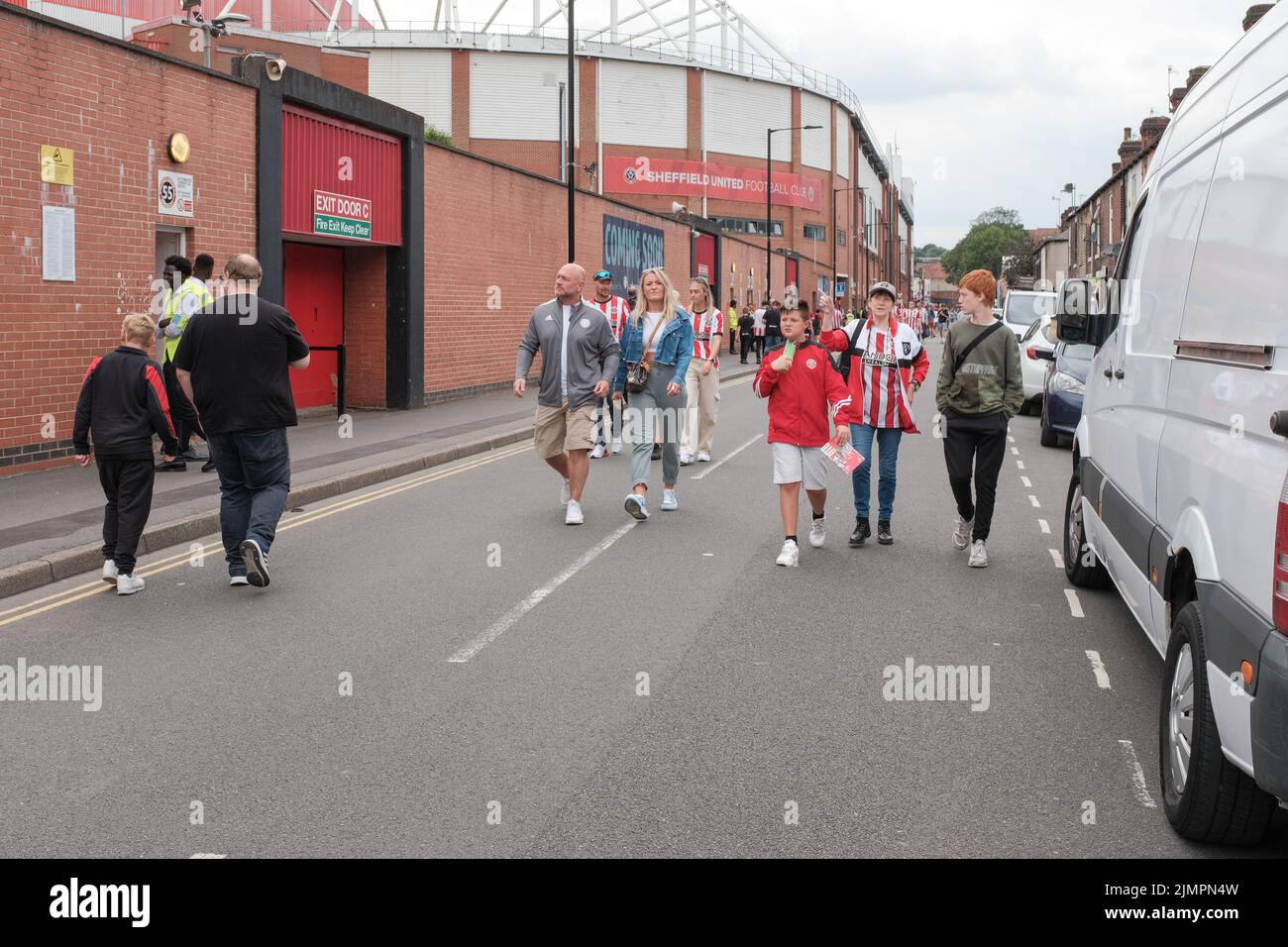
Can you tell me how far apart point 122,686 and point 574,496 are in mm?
4999

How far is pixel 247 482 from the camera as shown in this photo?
27.5 ft

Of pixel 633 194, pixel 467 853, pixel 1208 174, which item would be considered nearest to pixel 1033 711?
pixel 1208 174

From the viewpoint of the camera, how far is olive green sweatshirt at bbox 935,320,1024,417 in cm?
883

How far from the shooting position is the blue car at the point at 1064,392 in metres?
16.6

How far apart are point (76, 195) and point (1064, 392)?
11478 mm

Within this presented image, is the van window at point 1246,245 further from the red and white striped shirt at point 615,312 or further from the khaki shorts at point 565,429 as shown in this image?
the red and white striped shirt at point 615,312

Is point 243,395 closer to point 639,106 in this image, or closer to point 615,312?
point 615,312

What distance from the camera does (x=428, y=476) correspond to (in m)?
13.8

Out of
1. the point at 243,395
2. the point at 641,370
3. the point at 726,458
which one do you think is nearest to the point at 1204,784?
the point at 243,395

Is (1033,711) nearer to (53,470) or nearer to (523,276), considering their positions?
(53,470)

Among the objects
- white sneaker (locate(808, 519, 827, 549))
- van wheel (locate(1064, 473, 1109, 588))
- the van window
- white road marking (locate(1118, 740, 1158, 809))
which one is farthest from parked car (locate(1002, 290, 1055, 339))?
the van window

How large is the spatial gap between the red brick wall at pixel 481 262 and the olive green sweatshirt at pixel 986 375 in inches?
575

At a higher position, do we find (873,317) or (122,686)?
(873,317)

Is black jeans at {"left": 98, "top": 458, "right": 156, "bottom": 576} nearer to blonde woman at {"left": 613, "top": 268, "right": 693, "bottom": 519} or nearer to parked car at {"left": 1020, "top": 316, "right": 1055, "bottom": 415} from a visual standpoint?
blonde woman at {"left": 613, "top": 268, "right": 693, "bottom": 519}
